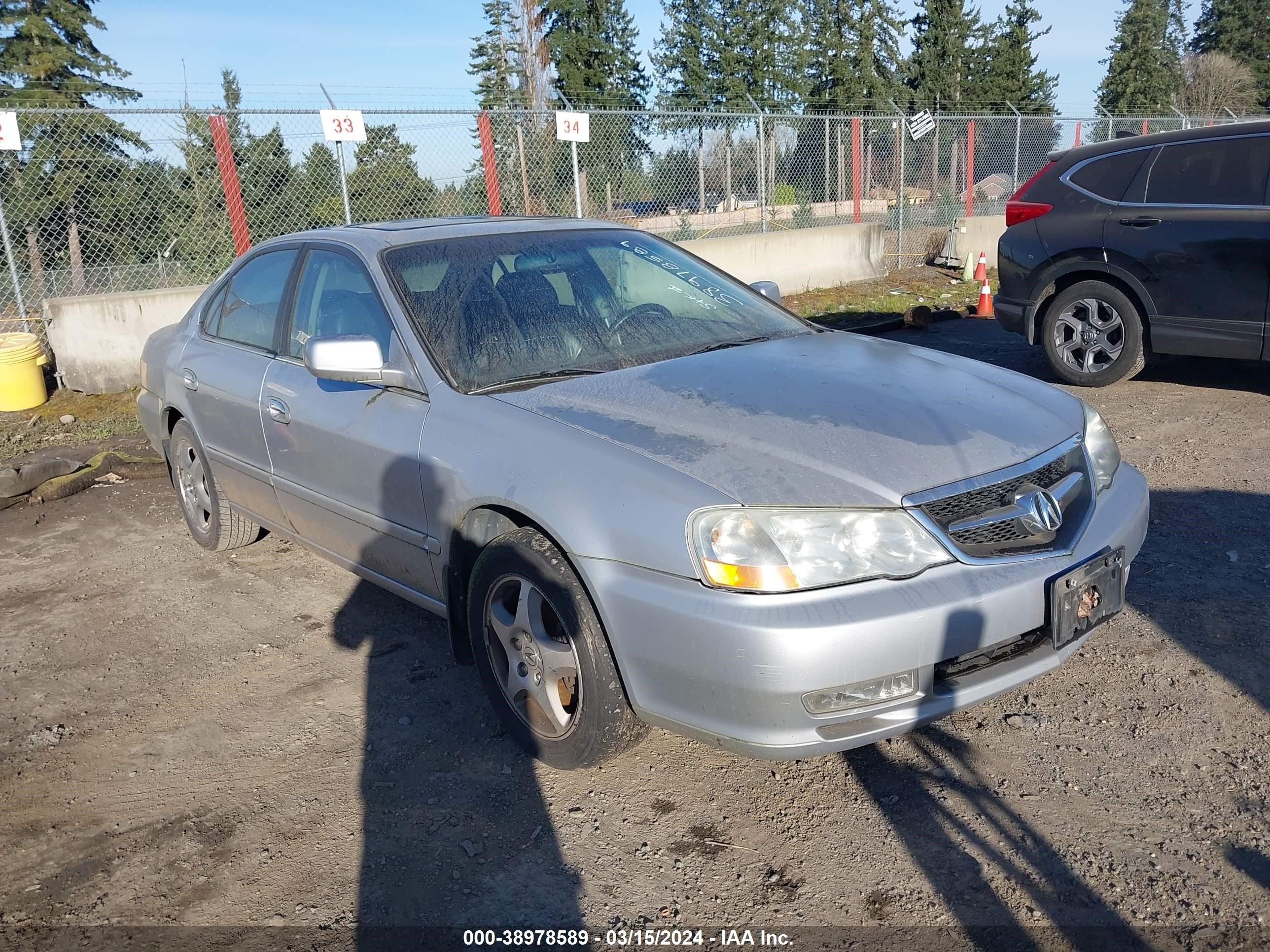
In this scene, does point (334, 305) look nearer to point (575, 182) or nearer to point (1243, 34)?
point (575, 182)

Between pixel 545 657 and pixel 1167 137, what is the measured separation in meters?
6.32

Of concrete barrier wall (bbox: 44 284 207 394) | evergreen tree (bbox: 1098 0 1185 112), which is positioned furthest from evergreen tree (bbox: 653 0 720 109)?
concrete barrier wall (bbox: 44 284 207 394)

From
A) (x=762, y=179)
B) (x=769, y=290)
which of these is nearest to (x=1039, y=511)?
(x=769, y=290)

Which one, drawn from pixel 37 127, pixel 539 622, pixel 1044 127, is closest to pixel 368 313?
pixel 539 622

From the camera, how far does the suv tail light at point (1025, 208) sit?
7625 millimetres

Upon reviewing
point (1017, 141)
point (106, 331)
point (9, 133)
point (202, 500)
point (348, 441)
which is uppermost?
point (9, 133)

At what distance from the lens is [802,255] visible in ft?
46.5

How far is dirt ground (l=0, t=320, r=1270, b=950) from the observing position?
2.52m

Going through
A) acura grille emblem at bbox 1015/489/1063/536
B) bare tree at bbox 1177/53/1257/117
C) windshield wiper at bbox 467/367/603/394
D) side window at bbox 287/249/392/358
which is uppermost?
bare tree at bbox 1177/53/1257/117

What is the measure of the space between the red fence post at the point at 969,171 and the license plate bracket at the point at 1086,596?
57.4 ft

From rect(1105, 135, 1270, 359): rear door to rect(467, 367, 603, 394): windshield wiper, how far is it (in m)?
5.05

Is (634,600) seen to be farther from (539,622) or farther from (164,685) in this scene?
(164,685)

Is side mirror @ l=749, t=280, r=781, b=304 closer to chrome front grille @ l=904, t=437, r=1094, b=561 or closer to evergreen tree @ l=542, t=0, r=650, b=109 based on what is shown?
chrome front grille @ l=904, t=437, r=1094, b=561

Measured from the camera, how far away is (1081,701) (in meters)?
3.37
